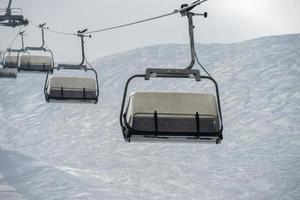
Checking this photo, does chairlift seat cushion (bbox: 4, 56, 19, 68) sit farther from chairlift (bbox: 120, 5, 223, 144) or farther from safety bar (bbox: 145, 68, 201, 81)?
safety bar (bbox: 145, 68, 201, 81)

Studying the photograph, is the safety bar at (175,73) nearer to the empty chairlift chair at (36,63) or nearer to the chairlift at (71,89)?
the chairlift at (71,89)

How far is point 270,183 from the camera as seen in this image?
80938 mm

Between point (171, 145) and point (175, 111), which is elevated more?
point (175, 111)

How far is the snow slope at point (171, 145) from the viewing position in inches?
3327

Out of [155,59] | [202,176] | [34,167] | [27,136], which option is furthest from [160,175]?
[155,59]

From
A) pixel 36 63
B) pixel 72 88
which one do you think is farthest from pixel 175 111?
pixel 36 63

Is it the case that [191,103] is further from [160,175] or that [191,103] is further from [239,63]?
[239,63]

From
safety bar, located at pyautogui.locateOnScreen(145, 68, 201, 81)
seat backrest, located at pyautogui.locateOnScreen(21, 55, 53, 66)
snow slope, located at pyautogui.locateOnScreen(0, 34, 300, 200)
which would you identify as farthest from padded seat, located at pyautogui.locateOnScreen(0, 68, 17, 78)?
snow slope, located at pyautogui.locateOnScreen(0, 34, 300, 200)

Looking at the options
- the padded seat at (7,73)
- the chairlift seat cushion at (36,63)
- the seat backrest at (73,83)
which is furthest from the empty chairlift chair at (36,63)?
the padded seat at (7,73)

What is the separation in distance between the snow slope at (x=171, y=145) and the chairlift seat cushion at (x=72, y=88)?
6628 centimetres

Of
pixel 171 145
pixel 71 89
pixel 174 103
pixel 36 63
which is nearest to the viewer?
pixel 174 103

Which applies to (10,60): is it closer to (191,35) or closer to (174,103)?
(174,103)

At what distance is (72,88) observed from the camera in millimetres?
10516

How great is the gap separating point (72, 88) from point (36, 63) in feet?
14.5
